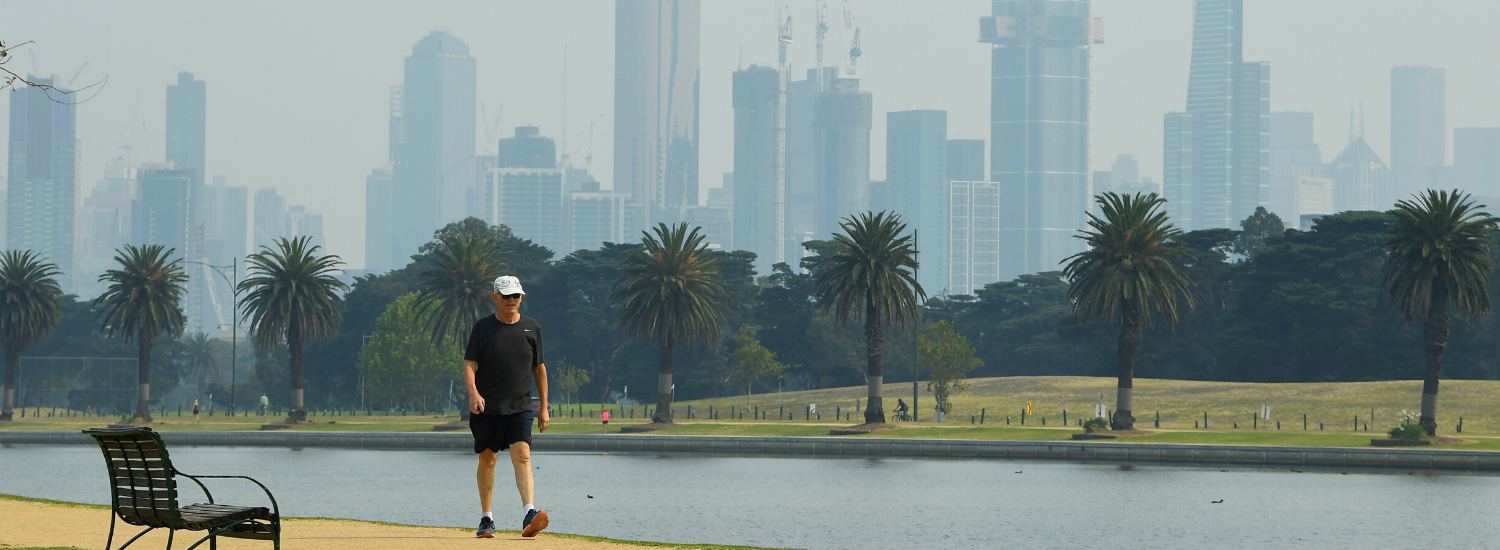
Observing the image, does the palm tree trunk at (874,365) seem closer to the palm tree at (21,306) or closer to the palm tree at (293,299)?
the palm tree at (293,299)

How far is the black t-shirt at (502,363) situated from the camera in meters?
15.6

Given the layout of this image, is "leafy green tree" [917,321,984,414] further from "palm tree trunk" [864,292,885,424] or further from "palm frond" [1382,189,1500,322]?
"palm frond" [1382,189,1500,322]

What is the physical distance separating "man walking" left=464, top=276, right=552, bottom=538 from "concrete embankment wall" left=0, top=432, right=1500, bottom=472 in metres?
43.7

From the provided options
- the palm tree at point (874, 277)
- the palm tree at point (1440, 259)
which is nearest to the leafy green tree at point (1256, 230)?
the palm tree at point (874, 277)

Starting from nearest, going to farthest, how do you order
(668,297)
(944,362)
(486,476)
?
1. (486,476)
2. (668,297)
3. (944,362)

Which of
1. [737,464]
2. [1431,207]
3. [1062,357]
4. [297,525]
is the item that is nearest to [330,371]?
[1062,357]

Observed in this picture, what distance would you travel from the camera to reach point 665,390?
8131cm

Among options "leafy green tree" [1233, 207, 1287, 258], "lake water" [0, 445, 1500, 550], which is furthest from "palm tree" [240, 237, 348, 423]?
"leafy green tree" [1233, 207, 1287, 258]

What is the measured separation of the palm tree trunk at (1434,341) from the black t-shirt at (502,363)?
5518 centimetres

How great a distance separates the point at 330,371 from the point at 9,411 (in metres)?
43.7

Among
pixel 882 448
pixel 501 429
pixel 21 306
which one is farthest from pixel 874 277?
pixel 501 429

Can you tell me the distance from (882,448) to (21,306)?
57.4 metres

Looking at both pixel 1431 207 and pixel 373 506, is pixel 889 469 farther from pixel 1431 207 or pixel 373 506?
pixel 1431 207

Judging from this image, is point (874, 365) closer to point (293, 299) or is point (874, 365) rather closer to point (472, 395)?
point (293, 299)
